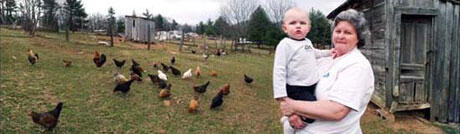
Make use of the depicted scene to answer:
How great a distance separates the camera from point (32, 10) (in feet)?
67.2

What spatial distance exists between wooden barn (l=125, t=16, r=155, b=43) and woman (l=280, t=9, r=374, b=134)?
79.3 ft

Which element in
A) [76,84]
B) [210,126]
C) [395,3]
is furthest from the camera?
[76,84]

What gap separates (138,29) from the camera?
2552 centimetres

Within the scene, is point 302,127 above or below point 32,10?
below

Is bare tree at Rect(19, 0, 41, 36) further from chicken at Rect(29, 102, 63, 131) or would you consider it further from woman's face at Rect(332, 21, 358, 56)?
woman's face at Rect(332, 21, 358, 56)

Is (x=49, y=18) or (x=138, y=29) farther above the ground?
(x=49, y=18)

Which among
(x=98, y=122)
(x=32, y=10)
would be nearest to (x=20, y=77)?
(x=98, y=122)

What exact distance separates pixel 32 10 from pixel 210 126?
17.2 meters

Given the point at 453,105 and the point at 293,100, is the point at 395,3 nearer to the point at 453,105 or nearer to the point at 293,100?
the point at 453,105

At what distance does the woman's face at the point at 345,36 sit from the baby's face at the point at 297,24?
0.32 metres

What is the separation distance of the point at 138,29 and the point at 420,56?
20.1 meters

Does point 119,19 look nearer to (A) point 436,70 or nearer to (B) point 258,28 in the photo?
(B) point 258,28

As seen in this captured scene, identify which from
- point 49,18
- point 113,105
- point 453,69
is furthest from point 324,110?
point 49,18

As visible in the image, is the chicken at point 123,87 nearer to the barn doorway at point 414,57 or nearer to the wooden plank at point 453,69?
the barn doorway at point 414,57
